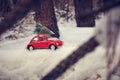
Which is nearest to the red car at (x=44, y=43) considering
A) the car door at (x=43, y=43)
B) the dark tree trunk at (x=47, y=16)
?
the car door at (x=43, y=43)

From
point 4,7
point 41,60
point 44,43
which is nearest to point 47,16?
point 44,43

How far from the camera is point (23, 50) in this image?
1166 centimetres

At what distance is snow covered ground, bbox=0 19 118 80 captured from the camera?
9578 mm

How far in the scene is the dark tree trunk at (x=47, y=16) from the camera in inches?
487

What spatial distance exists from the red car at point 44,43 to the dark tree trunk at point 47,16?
3.32ft

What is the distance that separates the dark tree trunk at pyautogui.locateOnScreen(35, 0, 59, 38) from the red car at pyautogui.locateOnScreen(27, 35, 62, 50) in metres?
1.01

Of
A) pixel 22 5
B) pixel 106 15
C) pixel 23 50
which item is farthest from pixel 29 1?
pixel 23 50

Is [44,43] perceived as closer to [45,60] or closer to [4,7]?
[45,60]

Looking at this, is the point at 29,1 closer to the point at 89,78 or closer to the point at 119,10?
the point at 119,10

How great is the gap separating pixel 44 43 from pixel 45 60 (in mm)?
1100

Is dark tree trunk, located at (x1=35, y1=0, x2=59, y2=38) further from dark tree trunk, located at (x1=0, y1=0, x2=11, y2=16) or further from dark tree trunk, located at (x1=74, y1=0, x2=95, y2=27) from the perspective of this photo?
dark tree trunk, located at (x1=0, y1=0, x2=11, y2=16)

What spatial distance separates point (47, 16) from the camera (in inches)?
489

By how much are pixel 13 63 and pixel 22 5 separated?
6.23m

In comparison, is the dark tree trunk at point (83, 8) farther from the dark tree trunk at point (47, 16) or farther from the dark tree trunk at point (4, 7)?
the dark tree trunk at point (4, 7)
